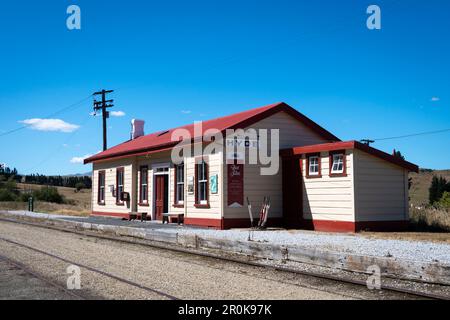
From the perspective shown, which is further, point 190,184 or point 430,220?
point 190,184

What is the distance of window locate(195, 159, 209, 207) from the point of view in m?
18.2

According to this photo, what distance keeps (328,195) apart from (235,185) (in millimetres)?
3334

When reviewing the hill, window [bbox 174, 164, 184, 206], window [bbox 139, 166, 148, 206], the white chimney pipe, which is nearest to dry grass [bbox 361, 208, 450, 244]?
window [bbox 174, 164, 184, 206]

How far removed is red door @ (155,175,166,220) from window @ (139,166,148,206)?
95 cm

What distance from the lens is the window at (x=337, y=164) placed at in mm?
15703

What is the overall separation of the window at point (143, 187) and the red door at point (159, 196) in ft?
3.12

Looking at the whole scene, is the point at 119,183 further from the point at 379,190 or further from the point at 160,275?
the point at 160,275

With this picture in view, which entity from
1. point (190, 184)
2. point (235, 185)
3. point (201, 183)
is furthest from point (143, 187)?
point (235, 185)

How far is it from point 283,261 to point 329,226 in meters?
6.17

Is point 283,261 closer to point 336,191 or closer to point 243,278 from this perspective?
point 243,278

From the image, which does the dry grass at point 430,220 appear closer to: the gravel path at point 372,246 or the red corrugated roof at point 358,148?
the red corrugated roof at point 358,148

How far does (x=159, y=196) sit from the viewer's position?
2130 centimetres

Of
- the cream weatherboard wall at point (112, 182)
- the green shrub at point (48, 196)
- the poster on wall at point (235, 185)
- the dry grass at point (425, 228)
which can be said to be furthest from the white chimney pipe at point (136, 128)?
the green shrub at point (48, 196)
